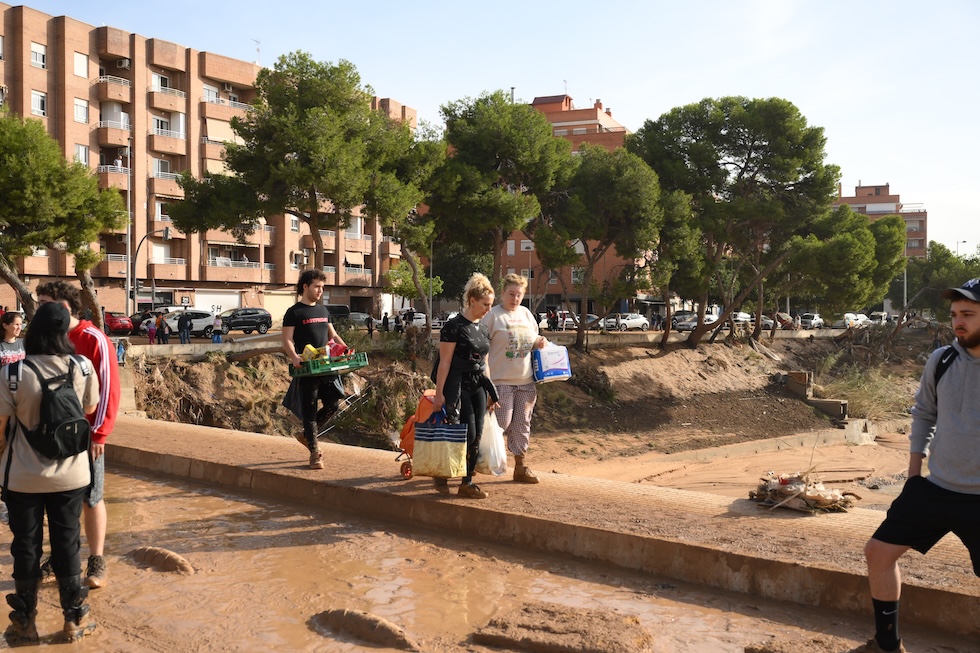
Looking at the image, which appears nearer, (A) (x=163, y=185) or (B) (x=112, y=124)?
(B) (x=112, y=124)

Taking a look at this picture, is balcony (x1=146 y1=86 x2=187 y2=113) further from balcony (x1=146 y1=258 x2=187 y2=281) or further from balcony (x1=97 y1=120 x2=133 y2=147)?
balcony (x1=146 y1=258 x2=187 y2=281)

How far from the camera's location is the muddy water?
13.6ft

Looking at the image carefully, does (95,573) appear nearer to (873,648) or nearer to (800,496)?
Answer: (873,648)

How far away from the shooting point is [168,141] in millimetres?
51312

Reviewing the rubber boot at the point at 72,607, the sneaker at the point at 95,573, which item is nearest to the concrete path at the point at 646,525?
the sneaker at the point at 95,573

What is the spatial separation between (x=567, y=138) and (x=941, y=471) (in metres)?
63.6

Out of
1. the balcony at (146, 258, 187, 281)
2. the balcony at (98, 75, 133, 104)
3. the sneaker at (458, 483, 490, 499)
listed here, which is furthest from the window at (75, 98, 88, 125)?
the sneaker at (458, 483, 490, 499)

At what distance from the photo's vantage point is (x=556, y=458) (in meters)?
24.2

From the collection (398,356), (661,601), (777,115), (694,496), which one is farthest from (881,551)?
(777,115)

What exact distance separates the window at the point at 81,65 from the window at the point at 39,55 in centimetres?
161

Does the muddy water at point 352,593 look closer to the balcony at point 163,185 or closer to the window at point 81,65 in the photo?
the balcony at point 163,185

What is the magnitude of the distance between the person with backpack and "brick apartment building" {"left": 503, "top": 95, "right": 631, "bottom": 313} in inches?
2263

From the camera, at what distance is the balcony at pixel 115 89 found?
48.4 m

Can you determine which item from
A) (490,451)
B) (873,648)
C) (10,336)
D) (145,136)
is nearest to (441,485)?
(490,451)
